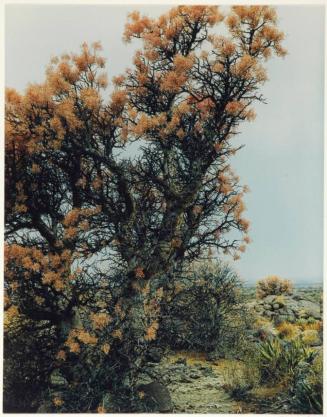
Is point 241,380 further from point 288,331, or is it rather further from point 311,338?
point 288,331

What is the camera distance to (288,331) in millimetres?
13430

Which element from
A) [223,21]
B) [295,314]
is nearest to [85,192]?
[223,21]

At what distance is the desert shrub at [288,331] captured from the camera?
13.1m

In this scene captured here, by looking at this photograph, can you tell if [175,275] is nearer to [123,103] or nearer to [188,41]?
[123,103]

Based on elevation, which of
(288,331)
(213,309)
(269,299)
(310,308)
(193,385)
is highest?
(213,309)

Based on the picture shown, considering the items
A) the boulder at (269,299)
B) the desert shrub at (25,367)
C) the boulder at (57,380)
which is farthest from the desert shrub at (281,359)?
the boulder at (269,299)

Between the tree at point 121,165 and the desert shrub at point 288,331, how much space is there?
165 inches

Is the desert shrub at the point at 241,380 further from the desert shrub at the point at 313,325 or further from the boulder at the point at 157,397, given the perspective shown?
Result: the desert shrub at the point at 313,325

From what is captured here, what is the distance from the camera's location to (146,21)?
32.6 feet

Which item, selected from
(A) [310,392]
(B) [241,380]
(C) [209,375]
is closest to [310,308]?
(C) [209,375]

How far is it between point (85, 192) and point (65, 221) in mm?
755

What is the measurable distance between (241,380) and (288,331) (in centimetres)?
327

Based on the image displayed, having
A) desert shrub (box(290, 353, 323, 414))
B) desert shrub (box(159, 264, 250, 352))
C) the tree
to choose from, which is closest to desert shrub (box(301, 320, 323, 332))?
desert shrub (box(159, 264, 250, 352))

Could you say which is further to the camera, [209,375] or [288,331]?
[288,331]
